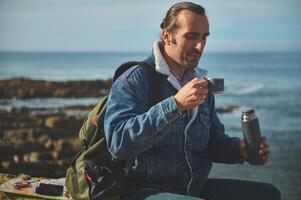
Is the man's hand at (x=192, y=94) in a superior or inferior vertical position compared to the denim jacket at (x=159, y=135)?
superior

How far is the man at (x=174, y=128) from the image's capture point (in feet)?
10.1

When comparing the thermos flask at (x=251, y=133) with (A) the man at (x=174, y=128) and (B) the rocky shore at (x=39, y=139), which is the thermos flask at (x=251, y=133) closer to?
(A) the man at (x=174, y=128)

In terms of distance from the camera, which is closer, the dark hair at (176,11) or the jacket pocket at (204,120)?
the dark hair at (176,11)

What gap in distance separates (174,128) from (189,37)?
0.60m

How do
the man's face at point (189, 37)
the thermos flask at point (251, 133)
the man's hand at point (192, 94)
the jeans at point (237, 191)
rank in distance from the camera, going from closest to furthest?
1. the man's hand at point (192, 94)
2. the thermos flask at point (251, 133)
3. the man's face at point (189, 37)
4. the jeans at point (237, 191)

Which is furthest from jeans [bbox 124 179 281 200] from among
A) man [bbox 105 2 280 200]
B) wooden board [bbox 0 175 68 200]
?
wooden board [bbox 0 175 68 200]

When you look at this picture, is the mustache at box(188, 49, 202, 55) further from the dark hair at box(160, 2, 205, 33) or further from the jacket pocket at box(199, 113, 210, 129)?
the jacket pocket at box(199, 113, 210, 129)

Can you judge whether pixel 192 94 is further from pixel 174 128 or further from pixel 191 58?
pixel 191 58

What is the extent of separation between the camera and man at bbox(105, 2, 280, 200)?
308 cm

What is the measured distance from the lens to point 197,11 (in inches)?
136

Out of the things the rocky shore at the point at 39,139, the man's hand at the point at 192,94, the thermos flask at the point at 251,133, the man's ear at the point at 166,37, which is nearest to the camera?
the man's hand at the point at 192,94

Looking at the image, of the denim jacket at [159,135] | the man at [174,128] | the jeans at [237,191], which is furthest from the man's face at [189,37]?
the jeans at [237,191]

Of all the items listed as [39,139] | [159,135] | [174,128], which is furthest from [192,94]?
[39,139]

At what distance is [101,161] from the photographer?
3416 mm
